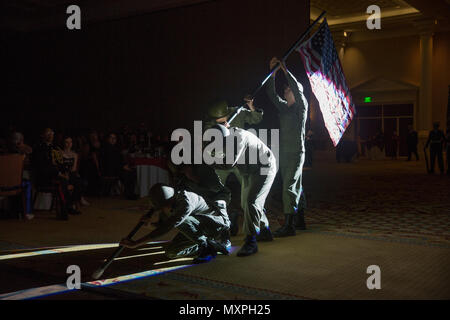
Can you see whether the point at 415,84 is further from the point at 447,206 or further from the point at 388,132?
the point at 447,206

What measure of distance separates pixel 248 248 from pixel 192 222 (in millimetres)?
570

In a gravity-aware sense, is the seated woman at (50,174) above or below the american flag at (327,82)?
below

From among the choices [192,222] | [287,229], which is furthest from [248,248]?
[287,229]

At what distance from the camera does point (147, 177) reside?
338 inches

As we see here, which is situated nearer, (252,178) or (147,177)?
(252,178)

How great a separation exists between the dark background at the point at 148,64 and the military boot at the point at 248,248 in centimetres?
755

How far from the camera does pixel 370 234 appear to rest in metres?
5.16

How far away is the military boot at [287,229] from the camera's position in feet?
16.7

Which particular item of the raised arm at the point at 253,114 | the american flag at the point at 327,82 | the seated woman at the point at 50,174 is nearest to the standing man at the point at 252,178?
the raised arm at the point at 253,114

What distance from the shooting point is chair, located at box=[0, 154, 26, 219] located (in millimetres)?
6078

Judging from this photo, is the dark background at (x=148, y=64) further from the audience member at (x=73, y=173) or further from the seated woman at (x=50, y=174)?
the seated woman at (x=50, y=174)

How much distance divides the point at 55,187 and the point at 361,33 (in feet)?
63.8

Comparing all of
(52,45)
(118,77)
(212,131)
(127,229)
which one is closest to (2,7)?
(52,45)

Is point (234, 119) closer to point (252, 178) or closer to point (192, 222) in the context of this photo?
point (252, 178)
